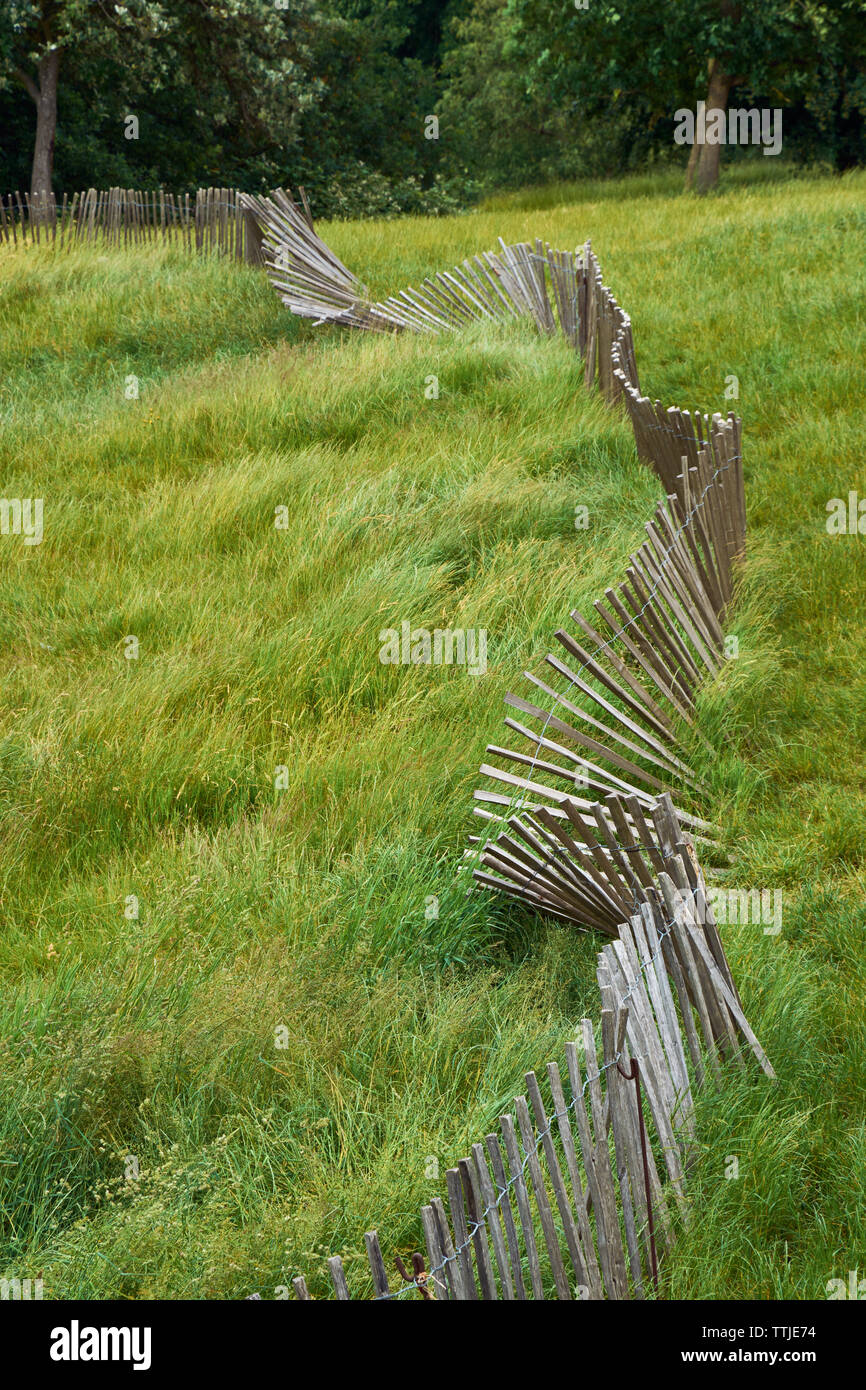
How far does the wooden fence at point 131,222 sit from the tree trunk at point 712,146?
9719mm

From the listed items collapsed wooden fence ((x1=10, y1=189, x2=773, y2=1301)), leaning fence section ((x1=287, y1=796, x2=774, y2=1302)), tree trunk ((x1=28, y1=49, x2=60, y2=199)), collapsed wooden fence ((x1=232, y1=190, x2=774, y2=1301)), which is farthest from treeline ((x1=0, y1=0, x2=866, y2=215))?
leaning fence section ((x1=287, y1=796, x2=774, y2=1302))

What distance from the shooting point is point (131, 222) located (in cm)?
1218

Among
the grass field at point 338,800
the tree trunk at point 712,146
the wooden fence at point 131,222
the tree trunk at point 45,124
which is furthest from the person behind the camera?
the tree trunk at point 712,146

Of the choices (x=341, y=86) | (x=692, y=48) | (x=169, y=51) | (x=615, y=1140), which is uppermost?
(x=341, y=86)

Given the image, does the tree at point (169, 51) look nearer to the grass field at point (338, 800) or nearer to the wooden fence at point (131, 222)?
the wooden fence at point (131, 222)

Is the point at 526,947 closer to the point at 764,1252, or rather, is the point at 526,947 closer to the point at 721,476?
the point at 764,1252

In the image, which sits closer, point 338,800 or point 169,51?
point 338,800

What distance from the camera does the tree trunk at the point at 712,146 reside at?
18.5m

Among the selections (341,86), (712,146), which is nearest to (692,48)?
(712,146)

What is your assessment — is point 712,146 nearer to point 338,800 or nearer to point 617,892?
point 338,800

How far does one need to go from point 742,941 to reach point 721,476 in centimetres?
249

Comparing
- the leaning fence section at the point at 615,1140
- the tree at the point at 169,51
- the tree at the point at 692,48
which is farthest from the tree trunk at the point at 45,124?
the leaning fence section at the point at 615,1140

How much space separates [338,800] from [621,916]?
3.56ft

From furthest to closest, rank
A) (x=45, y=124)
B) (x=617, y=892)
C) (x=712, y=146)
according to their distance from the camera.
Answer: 1. (x=712, y=146)
2. (x=45, y=124)
3. (x=617, y=892)
